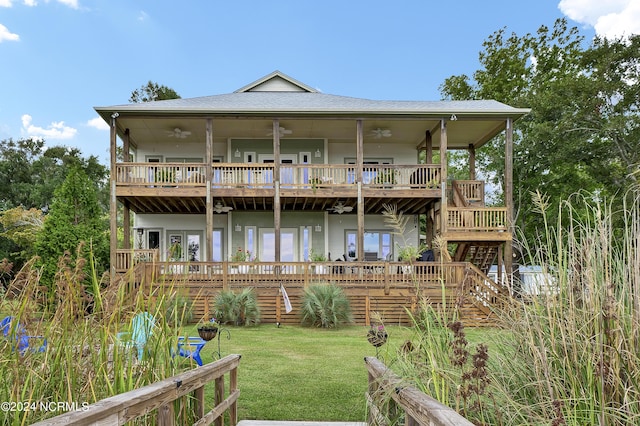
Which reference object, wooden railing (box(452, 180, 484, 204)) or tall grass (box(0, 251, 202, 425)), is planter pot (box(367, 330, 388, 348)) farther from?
wooden railing (box(452, 180, 484, 204))

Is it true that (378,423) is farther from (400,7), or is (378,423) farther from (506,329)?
(400,7)

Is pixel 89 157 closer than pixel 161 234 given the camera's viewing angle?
No

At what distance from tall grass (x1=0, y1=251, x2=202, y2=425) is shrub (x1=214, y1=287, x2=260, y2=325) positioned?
9.33m

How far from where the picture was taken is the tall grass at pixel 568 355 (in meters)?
1.94

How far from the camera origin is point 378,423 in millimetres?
2734

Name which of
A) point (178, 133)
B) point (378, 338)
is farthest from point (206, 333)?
point (178, 133)

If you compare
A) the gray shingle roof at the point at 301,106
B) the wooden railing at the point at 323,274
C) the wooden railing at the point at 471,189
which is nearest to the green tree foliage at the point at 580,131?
the wooden railing at the point at 471,189

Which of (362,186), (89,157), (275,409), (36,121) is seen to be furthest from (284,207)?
(36,121)

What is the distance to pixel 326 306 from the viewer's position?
11.7 metres

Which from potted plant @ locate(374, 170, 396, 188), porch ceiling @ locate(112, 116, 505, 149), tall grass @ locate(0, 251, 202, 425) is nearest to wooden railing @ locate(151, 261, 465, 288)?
potted plant @ locate(374, 170, 396, 188)

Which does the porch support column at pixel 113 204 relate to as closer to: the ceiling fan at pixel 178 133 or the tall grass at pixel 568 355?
the ceiling fan at pixel 178 133

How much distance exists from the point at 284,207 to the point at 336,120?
4374 mm

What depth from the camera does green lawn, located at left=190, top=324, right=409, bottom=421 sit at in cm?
500

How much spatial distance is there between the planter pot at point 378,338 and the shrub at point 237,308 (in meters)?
8.63
